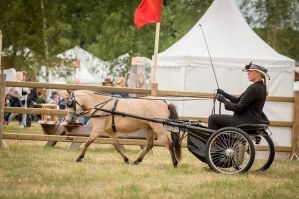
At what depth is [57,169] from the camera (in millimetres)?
10922

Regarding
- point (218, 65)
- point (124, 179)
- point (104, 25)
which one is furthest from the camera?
point (104, 25)

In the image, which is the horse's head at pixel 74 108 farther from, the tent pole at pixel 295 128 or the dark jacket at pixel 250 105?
the tent pole at pixel 295 128

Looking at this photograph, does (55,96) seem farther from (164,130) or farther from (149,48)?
(164,130)

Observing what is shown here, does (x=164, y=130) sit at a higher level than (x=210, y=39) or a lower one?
lower

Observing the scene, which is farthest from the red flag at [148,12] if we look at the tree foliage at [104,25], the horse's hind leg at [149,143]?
the tree foliage at [104,25]

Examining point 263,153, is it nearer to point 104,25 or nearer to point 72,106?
point 72,106

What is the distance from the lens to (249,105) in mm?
11273

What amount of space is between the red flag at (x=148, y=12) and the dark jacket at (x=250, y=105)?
4782 mm

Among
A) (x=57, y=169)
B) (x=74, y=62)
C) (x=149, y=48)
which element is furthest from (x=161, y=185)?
(x=149, y=48)

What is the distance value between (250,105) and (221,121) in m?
0.52

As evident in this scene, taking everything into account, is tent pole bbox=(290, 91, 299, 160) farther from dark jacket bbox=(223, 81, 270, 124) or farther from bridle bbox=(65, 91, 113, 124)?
bridle bbox=(65, 91, 113, 124)

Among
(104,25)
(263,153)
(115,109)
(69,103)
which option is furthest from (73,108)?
(104,25)

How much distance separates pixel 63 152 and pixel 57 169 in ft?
11.5

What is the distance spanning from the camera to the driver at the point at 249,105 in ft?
36.7
